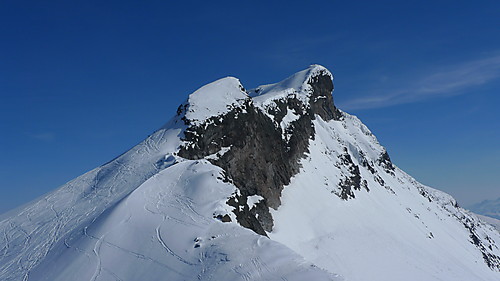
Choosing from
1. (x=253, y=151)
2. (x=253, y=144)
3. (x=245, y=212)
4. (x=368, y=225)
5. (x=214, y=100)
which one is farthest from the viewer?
(x=368, y=225)

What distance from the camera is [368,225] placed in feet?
167

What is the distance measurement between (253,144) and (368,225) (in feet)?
68.6

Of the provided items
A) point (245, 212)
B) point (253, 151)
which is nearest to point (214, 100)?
point (253, 151)

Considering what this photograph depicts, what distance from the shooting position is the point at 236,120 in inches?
1608

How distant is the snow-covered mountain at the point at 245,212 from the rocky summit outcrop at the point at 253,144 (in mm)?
163

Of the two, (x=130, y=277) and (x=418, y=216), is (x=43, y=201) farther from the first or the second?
(x=418, y=216)

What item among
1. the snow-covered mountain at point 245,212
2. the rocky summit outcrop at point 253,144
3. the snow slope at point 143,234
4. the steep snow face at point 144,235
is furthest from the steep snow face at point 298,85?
the steep snow face at point 144,235

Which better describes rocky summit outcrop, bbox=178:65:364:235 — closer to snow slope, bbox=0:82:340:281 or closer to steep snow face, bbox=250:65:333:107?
snow slope, bbox=0:82:340:281

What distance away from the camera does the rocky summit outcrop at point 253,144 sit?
1414 inches

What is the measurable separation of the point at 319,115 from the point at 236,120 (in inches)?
1462

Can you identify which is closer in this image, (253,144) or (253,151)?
(253,151)

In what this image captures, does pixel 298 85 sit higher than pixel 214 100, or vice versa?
pixel 298 85

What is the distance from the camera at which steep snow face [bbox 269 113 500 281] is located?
132 feet

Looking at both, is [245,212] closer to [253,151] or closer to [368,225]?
[253,151]
